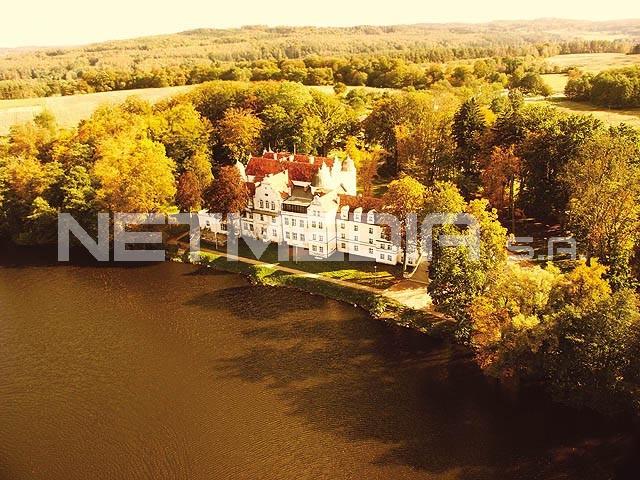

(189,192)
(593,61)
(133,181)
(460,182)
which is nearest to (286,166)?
(189,192)

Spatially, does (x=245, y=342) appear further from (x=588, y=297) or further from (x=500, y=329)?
(x=588, y=297)

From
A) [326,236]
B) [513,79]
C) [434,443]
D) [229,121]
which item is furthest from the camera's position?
[513,79]

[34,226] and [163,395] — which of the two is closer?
[163,395]

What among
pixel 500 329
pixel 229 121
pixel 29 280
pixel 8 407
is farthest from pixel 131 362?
pixel 229 121

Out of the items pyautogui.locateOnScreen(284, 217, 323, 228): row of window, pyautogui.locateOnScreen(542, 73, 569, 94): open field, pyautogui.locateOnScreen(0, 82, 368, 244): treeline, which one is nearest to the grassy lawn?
pyautogui.locateOnScreen(284, 217, 323, 228): row of window

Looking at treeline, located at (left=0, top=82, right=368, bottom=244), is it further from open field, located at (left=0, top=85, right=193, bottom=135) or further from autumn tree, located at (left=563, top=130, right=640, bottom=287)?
autumn tree, located at (left=563, top=130, right=640, bottom=287)

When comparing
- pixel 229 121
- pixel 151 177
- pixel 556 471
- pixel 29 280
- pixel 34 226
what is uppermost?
pixel 229 121

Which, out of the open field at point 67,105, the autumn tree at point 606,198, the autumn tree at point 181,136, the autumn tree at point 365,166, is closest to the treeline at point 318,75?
the open field at point 67,105
